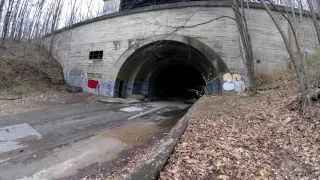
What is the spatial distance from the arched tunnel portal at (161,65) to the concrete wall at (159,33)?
0.50 meters

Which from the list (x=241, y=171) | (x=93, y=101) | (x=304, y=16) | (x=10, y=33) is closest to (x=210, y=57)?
(x=304, y=16)

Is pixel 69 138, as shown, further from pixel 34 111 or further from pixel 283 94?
pixel 283 94

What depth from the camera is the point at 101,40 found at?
16.4 metres

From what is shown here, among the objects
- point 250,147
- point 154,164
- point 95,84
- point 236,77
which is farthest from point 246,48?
point 95,84

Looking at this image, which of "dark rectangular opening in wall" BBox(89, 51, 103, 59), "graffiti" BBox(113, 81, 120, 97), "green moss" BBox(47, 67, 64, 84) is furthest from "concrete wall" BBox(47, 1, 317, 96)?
"green moss" BBox(47, 67, 64, 84)

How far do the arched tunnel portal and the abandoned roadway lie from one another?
455 cm

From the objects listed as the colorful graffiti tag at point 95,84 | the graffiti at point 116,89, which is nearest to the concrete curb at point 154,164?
the graffiti at point 116,89

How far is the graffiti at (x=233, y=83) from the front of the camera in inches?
485

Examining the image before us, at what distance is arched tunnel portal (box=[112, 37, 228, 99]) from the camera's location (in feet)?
43.5

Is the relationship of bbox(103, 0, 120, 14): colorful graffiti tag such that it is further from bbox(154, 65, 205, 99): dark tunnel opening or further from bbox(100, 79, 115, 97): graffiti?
bbox(100, 79, 115, 97): graffiti

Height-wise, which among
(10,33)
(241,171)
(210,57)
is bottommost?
(241,171)

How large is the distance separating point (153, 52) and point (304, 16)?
27.7 feet

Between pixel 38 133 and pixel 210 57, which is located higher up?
pixel 210 57

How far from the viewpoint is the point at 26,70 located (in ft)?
57.5
